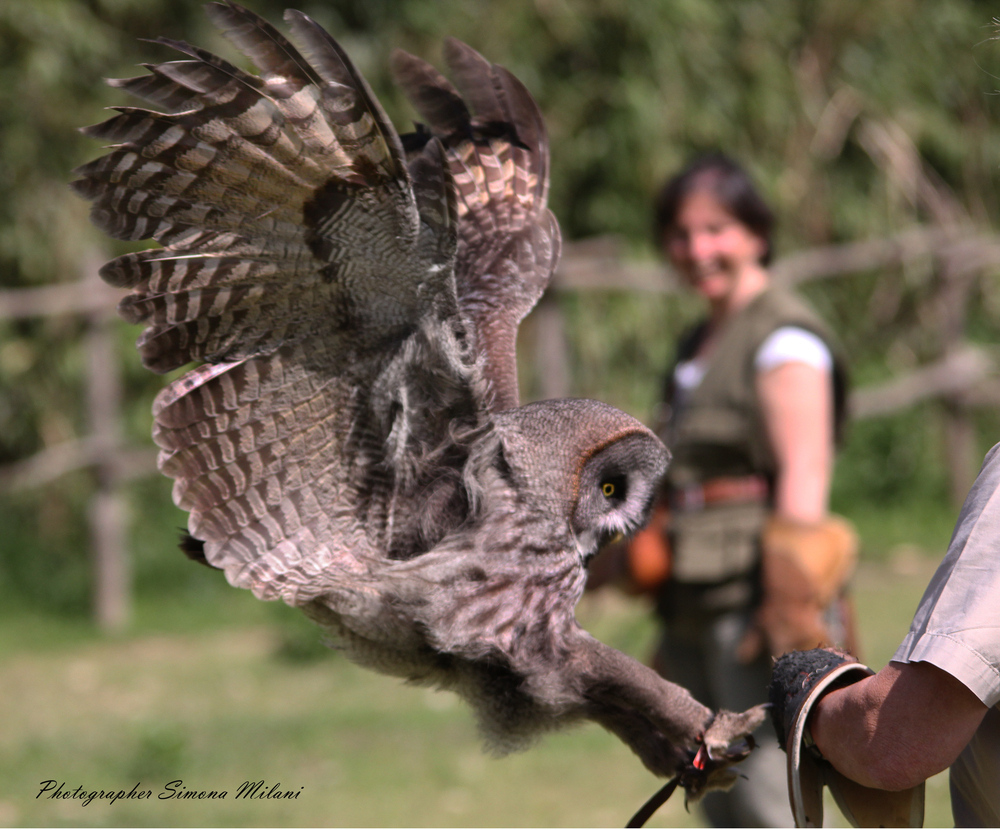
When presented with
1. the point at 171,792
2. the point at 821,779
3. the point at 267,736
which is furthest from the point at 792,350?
the point at 267,736

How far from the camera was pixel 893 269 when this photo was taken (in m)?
7.52

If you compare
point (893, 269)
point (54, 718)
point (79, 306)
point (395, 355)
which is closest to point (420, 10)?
point (79, 306)

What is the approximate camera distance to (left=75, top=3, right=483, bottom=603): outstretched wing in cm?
158

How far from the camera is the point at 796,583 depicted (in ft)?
8.43

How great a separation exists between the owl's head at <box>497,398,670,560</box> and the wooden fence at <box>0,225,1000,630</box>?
315 centimetres

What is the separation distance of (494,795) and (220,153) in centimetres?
274

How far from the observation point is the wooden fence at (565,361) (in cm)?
531

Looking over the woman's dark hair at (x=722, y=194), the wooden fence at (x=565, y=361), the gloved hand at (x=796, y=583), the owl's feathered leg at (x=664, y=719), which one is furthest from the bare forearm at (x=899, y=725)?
the wooden fence at (x=565, y=361)

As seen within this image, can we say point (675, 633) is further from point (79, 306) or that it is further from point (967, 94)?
point (967, 94)

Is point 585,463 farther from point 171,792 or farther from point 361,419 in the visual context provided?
point 171,792

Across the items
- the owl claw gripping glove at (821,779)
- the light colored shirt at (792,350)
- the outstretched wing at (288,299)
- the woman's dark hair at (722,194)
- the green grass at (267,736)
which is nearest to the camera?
the owl claw gripping glove at (821,779)

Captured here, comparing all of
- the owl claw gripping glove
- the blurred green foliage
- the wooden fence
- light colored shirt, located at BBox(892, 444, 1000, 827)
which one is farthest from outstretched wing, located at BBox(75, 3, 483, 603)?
the blurred green foliage

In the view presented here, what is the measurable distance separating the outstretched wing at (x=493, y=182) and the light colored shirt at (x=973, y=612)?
3.13 feet

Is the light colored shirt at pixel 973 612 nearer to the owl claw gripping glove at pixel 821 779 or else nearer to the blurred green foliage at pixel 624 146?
the owl claw gripping glove at pixel 821 779
